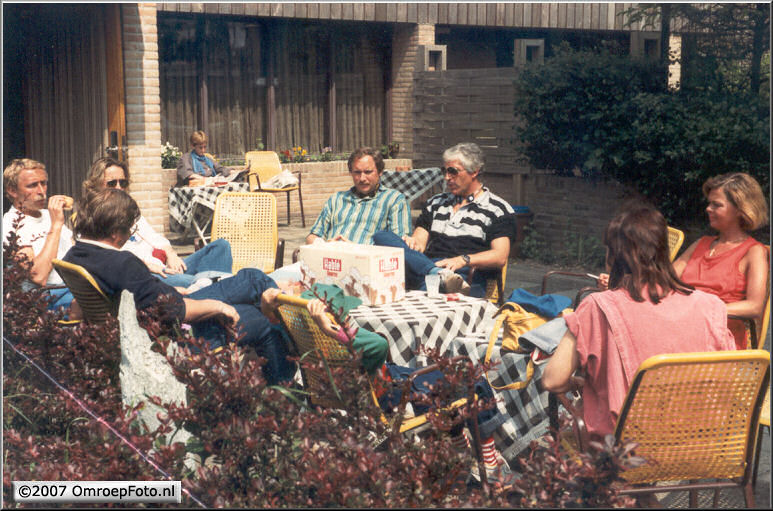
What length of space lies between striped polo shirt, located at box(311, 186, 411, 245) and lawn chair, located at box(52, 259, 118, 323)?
6.91 feet

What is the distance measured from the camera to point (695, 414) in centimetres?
274

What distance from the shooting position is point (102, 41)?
9.38 m

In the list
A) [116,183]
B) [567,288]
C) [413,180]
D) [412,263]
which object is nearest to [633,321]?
[412,263]

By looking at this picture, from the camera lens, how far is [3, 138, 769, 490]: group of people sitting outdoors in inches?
113

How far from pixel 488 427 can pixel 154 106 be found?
6.99 meters

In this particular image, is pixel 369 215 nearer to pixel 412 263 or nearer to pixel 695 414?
pixel 412 263

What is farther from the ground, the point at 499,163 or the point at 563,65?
the point at 563,65

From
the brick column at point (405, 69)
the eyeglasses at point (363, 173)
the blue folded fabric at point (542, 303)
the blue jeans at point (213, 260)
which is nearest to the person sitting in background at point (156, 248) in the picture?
the blue jeans at point (213, 260)

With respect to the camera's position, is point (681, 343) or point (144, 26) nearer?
point (681, 343)

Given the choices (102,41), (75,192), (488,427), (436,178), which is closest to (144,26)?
(102,41)

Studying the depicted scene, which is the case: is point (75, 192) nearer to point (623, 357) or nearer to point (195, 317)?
point (195, 317)

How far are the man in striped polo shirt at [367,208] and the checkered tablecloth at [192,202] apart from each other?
16.0 feet

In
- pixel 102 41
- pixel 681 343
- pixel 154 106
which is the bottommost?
pixel 681 343

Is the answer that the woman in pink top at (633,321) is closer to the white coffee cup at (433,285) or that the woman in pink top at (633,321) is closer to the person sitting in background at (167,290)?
the person sitting in background at (167,290)
